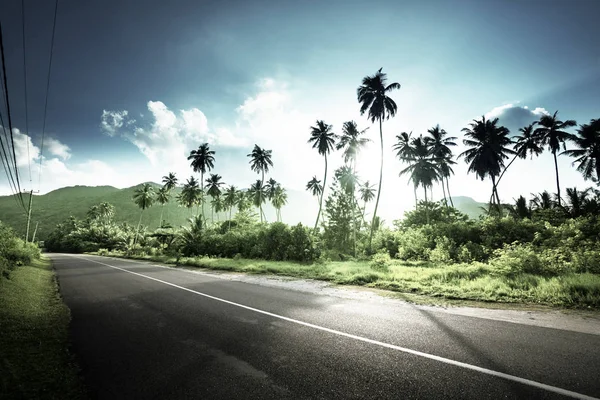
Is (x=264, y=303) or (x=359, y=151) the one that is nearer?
(x=264, y=303)

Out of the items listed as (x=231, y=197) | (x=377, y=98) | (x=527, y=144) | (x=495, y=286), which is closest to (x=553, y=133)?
(x=527, y=144)

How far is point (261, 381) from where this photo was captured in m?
3.76

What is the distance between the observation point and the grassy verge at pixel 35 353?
12.1 feet

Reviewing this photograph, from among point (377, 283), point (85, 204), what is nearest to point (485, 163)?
point (377, 283)

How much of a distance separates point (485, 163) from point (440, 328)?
41.1m

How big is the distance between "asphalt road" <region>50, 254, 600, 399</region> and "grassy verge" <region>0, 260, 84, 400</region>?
0.27 m

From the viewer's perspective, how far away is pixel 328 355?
4504 millimetres

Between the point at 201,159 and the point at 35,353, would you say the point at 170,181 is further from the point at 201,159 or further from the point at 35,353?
the point at 35,353

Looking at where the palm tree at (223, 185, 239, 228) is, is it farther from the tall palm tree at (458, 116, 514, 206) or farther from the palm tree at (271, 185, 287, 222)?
the tall palm tree at (458, 116, 514, 206)

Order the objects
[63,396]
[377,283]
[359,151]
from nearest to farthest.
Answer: [63,396] < [377,283] < [359,151]

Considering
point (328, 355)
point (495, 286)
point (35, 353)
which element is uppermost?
point (495, 286)

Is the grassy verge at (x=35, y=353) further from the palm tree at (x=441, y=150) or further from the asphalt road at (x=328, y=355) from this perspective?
the palm tree at (x=441, y=150)

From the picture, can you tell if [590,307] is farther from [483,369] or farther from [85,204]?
[85,204]

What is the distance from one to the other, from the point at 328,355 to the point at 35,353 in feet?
18.3
